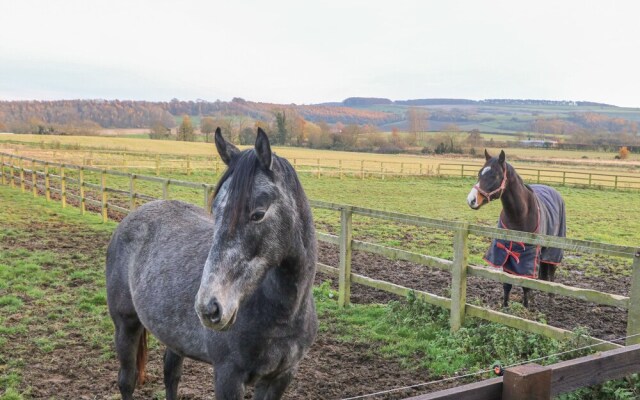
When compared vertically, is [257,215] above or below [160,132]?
below

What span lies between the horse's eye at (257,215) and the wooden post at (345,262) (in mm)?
4466

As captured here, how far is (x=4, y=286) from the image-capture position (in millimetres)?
7277

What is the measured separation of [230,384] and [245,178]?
3.88ft

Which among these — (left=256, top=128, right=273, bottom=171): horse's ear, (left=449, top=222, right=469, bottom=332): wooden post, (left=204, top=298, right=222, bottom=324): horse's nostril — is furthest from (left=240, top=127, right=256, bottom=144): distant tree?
(left=204, top=298, right=222, bottom=324): horse's nostril

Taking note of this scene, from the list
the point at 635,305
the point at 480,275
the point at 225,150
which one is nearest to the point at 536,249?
the point at 480,275

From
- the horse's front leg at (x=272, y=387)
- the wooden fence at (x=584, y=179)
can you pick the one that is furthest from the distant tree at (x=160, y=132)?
the horse's front leg at (x=272, y=387)

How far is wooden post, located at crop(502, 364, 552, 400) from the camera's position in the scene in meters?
1.79

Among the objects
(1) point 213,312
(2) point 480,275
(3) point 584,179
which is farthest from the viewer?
(3) point 584,179

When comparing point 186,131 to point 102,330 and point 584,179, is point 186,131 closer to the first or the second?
point 584,179

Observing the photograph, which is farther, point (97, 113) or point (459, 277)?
point (97, 113)

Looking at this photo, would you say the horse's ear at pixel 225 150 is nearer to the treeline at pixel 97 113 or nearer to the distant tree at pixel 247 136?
the distant tree at pixel 247 136

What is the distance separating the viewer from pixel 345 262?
22.6ft

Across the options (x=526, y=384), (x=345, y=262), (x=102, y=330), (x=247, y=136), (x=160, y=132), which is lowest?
(x=102, y=330)

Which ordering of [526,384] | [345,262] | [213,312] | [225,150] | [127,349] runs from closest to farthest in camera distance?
[526,384]
[213,312]
[225,150]
[127,349]
[345,262]
